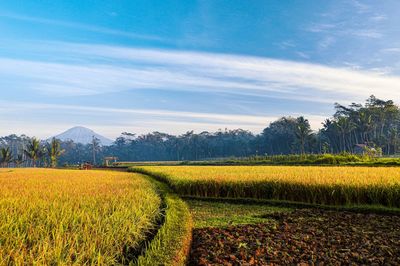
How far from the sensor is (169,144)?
105875 millimetres

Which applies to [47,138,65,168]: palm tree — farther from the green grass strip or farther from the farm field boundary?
the green grass strip

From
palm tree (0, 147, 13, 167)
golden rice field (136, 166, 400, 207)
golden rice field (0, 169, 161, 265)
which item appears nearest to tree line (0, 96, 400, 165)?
palm tree (0, 147, 13, 167)

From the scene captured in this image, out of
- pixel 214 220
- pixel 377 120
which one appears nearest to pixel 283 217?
pixel 214 220

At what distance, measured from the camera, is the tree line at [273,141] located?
66.9 m

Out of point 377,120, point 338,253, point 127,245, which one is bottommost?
point 338,253

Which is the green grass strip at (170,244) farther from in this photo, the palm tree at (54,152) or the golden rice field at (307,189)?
the palm tree at (54,152)

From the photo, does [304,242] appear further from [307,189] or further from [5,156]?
[5,156]

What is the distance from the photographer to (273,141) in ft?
274

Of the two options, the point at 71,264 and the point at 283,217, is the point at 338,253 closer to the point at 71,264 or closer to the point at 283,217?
the point at 283,217

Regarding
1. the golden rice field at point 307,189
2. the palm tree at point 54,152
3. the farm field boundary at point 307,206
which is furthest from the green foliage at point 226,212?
the palm tree at point 54,152

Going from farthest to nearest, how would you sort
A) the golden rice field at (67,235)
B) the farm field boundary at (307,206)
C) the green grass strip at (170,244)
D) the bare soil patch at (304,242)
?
the farm field boundary at (307,206)
the bare soil patch at (304,242)
the green grass strip at (170,244)
the golden rice field at (67,235)

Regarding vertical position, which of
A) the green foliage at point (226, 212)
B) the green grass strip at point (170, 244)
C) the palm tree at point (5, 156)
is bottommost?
the green foliage at point (226, 212)

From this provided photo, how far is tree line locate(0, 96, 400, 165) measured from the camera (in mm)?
66938

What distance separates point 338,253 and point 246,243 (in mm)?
1792
